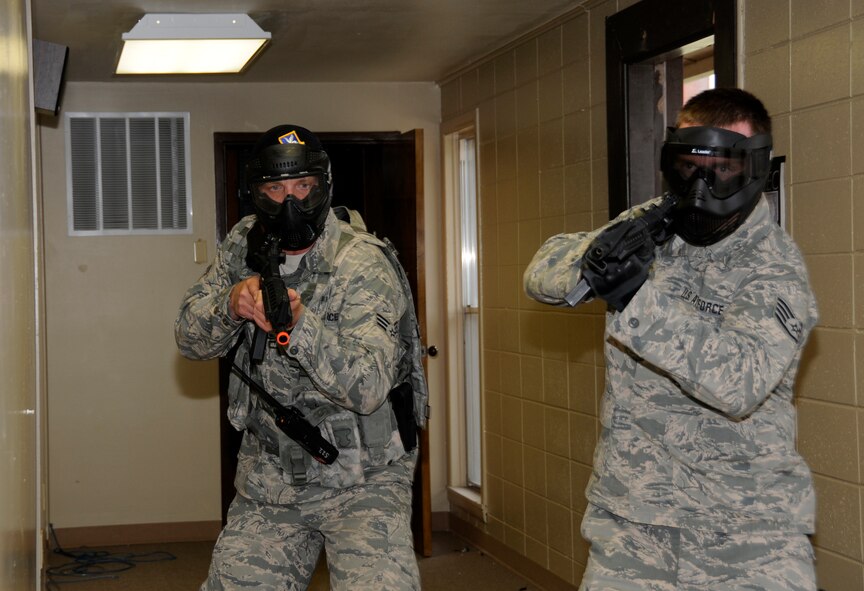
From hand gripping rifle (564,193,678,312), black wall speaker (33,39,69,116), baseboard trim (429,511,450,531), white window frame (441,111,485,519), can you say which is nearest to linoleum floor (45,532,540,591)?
baseboard trim (429,511,450,531)

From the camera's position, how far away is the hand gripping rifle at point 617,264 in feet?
5.87

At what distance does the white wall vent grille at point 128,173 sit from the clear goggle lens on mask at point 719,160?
3950 mm

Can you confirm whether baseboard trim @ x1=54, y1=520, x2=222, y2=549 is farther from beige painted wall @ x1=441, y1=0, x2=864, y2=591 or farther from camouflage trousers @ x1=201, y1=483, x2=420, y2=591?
camouflage trousers @ x1=201, y1=483, x2=420, y2=591

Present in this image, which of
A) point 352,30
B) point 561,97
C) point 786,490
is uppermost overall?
point 352,30

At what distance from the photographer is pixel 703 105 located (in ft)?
6.77

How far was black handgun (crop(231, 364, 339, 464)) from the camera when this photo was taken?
240 centimetres

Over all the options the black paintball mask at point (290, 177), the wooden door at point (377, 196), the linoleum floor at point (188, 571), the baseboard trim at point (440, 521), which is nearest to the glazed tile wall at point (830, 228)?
the black paintball mask at point (290, 177)

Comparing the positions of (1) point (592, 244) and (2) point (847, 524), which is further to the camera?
(2) point (847, 524)

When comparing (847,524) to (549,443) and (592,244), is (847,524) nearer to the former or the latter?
(592,244)

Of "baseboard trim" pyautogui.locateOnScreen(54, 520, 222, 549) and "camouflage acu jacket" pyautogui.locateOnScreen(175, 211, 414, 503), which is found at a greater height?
"camouflage acu jacket" pyautogui.locateOnScreen(175, 211, 414, 503)

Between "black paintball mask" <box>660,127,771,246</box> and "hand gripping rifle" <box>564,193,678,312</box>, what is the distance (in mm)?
199

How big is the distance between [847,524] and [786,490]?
925 mm

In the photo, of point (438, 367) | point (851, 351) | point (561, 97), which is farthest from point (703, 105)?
point (438, 367)

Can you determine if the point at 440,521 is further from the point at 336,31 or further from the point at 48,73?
the point at 48,73
